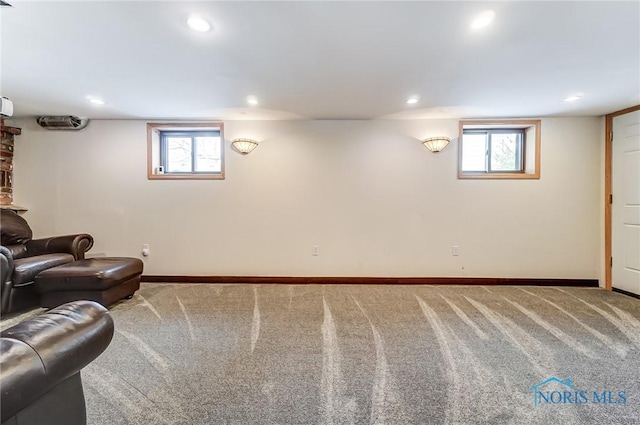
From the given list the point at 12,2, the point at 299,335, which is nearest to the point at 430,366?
the point at 299,335

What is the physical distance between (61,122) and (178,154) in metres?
1.45

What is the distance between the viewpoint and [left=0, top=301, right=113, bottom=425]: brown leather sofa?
2.51ft

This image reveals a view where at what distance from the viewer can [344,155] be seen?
3793 mm

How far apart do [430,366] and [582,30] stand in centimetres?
245

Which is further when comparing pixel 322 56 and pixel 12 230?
pixel 12 230

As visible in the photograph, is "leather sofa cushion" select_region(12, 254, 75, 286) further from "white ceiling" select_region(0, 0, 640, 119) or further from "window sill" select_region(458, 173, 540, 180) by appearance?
"window sill" select_region(458, 173, 540, 180)

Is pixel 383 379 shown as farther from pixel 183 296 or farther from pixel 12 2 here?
pixel 12 2

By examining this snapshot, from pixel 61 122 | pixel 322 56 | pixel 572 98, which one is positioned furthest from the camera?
pixel 61 122

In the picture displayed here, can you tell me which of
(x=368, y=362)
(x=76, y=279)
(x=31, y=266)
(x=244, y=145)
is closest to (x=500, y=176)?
(x=368, y=362)

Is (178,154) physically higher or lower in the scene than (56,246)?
higher

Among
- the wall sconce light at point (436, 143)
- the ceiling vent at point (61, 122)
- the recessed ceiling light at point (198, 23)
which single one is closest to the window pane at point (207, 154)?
the ceiling vent at point (61, 122)

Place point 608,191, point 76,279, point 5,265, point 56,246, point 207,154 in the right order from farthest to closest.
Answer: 1. point 207,154
2. point 608,191
3. point 56,246
4. point 76,279
5. point 5,265

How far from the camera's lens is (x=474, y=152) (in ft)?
12.5

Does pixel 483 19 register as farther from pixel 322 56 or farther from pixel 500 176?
pixel 500 176
